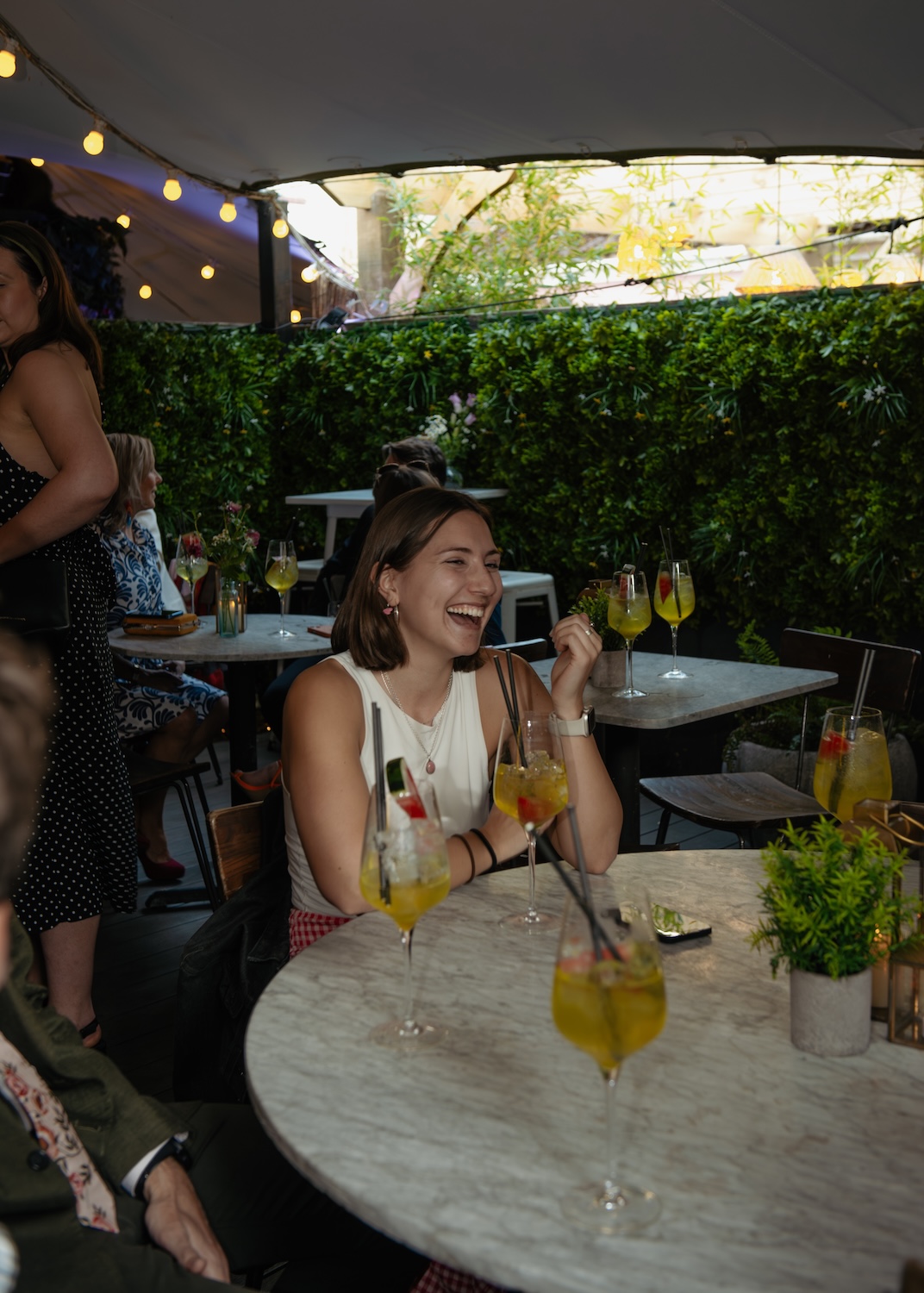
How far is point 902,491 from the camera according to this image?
17.2 feet

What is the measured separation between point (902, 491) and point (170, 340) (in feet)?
12.8

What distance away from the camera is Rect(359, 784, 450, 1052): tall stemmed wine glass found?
1.39 metres

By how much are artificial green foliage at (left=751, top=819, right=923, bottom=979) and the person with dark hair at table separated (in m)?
0.72

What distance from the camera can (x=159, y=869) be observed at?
15.0 ft

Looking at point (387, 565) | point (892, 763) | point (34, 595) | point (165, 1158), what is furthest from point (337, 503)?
point (165, 1158)

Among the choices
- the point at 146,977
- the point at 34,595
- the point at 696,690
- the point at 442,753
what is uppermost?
the point at 34,595

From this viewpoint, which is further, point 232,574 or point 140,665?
point 140,665

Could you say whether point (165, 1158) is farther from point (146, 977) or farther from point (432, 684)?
point (146, 977)

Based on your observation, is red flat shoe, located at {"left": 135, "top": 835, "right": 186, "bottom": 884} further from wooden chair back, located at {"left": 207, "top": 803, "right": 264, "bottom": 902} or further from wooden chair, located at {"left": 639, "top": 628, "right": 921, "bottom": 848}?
wooden chair back, located at {"left": 207, "top": 803, "right": 264, "bottom": 902}

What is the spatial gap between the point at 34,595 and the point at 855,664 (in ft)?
7.69

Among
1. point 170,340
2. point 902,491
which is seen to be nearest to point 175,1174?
point 902,491

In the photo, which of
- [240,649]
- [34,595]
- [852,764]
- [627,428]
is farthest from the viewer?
[627,428]

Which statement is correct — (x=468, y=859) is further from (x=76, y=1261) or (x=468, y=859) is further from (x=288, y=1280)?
(x=76, y=1261)

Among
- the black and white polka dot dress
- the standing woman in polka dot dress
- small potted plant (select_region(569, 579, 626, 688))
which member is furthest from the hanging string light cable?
small potted plant (select_region(569, 579, 626, 688))
